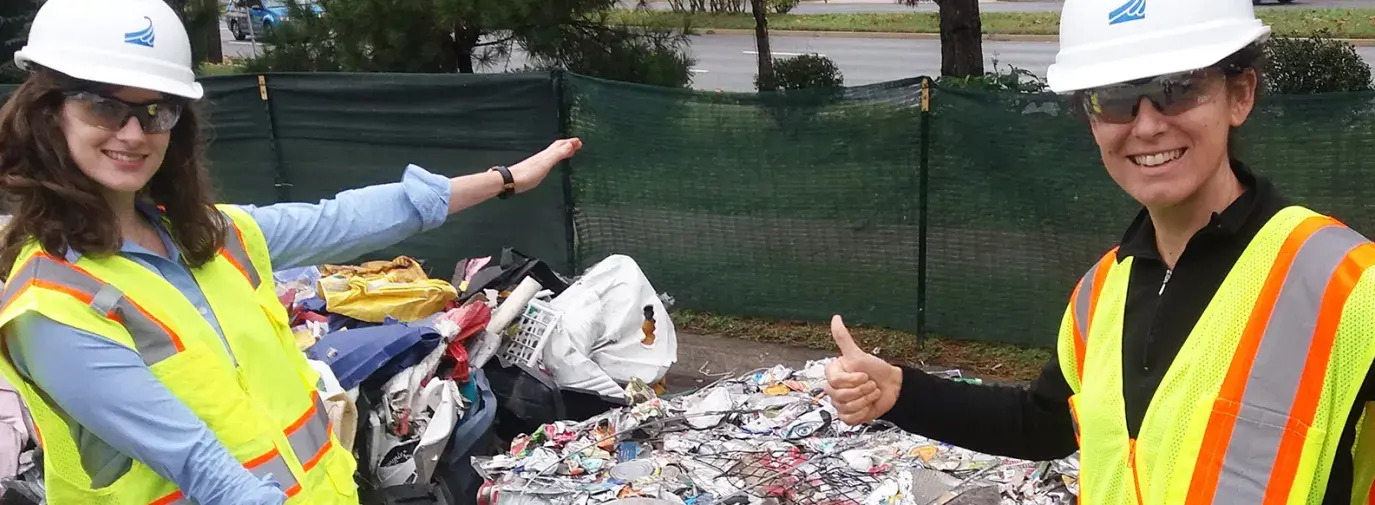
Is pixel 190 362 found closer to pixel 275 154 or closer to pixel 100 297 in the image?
pixel 100 297

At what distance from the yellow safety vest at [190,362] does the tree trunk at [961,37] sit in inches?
270

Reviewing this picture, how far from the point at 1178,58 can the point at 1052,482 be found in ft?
9.09

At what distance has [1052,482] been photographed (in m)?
3.96

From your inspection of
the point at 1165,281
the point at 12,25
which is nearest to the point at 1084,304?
the point at 1165,281

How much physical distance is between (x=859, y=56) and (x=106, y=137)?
62.7 feet

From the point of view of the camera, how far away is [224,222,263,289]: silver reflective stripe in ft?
7.61

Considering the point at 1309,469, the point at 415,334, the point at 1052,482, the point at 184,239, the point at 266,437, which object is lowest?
the point at 1052,482

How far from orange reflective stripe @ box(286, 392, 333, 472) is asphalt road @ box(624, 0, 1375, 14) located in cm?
1876

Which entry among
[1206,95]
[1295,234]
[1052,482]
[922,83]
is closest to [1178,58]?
[1206,95]

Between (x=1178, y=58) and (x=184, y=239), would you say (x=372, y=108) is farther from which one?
(x=1178, y=58)

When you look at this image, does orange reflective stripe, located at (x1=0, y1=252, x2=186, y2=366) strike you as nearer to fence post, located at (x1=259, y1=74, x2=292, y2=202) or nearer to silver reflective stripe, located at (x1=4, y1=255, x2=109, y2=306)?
silver reflective stripe, located at (x1=4, y1=255, x2=109, y2=306)

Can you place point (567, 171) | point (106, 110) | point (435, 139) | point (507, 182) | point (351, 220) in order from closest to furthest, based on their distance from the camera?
point (106, 110) → point (351, 220) → point (507, 182) → point (567, 171) → point (435, 139)

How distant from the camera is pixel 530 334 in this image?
5227 mm

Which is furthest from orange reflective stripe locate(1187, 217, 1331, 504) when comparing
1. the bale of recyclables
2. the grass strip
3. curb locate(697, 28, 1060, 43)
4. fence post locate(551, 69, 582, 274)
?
curb locate(697, 28, 1060, 43)
